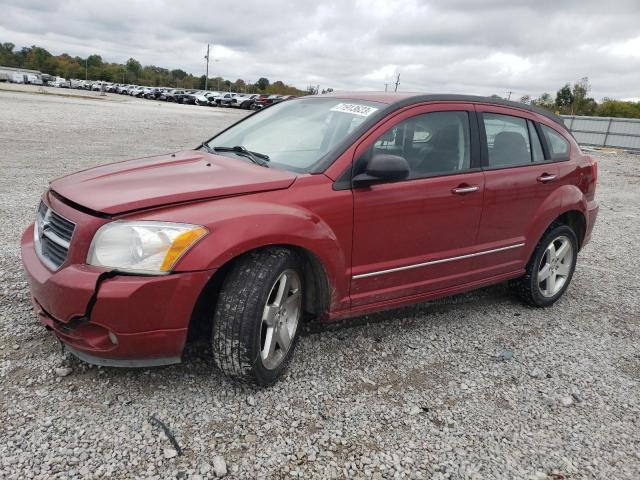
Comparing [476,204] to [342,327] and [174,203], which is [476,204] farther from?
[174,203]

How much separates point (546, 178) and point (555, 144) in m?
0.46

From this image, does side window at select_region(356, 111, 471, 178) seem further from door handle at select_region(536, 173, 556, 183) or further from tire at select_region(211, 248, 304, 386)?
tire at select_region(211, 248, 304, 386)

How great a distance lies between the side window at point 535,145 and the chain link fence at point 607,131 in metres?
22.4

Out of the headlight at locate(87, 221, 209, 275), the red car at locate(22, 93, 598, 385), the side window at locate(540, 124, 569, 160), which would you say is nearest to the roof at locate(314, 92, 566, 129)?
the red car at locate(22, 93, 598, 385)

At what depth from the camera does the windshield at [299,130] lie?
124 inches

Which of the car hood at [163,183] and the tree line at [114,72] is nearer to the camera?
the car hood at [163,183]

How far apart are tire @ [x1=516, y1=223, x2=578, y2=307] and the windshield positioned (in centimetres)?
193

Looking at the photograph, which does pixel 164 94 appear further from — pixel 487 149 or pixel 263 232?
pixel 263 232

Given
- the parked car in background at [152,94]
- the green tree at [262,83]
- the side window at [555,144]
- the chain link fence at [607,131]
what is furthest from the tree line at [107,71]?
the side window at [555,144]

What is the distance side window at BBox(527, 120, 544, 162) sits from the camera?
13.5 ft

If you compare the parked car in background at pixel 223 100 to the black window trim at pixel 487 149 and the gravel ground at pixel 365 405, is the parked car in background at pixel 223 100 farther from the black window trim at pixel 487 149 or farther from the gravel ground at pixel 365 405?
the black window trim at pixel 487 149

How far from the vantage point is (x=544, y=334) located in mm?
3834

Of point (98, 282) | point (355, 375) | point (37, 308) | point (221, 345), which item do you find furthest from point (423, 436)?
point (37, 308)

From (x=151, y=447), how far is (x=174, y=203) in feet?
3.68
